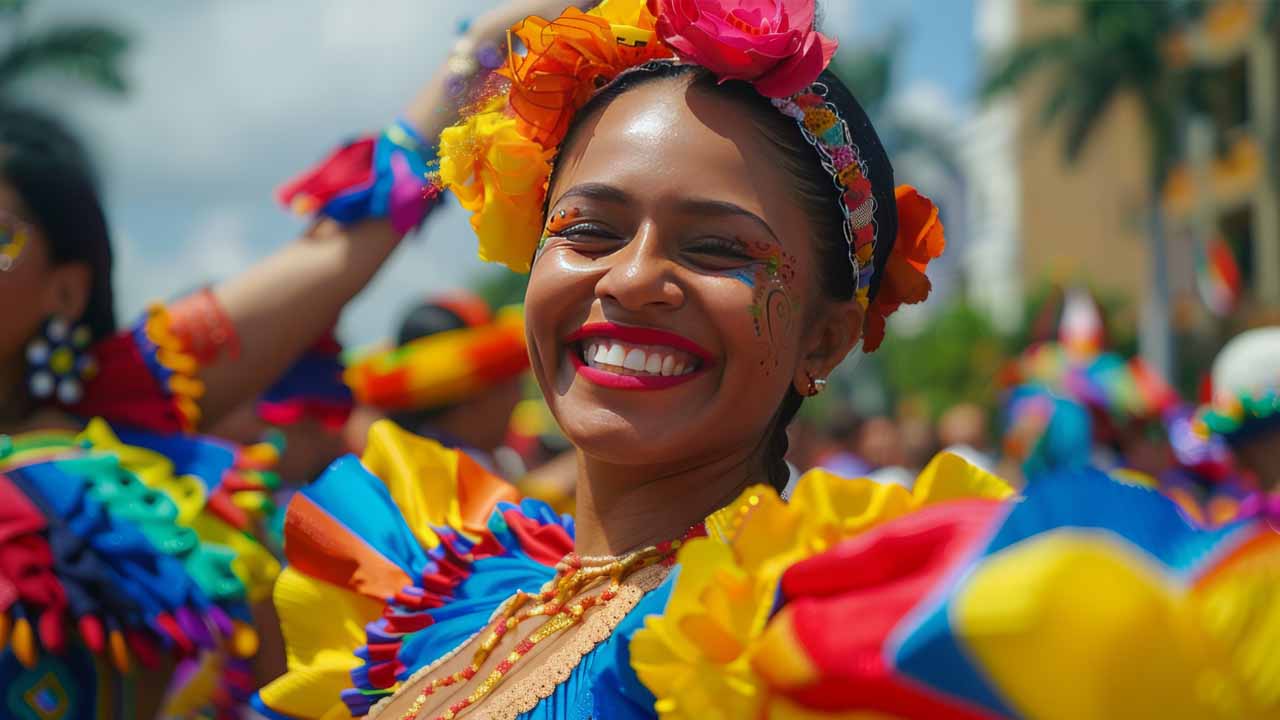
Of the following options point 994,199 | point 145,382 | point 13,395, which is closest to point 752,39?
point 145,382

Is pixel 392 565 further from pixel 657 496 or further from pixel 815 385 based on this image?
pixel 815 385

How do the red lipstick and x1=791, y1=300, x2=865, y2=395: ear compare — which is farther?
x1=791, y1=300, x2=865, y2=395: ear

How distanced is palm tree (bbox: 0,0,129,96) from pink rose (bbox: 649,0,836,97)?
1.96m

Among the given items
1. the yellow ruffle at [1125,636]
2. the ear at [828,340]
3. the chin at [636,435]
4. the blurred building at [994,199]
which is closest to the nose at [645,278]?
the chin at [636,435]

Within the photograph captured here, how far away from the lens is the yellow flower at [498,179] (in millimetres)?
2199

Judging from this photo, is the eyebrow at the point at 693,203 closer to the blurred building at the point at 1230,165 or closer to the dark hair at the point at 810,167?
the dark hair at the point at 810,167

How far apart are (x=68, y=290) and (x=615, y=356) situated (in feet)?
5.27

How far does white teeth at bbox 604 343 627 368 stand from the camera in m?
1.88

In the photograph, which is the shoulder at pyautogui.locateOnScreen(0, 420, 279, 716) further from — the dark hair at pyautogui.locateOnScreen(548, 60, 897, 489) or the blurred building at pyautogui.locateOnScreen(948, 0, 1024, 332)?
the blurred building at pyautogui.locateOnScreen(948, 0, 1024, 332)

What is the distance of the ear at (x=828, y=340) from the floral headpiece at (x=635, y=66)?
0.12 feet

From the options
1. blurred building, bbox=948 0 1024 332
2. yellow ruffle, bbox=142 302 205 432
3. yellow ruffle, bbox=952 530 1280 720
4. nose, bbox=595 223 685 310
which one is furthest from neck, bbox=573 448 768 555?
blurred building, bbox=948 0 1024 332

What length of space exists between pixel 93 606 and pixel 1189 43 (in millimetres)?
30269

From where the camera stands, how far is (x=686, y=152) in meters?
1.89

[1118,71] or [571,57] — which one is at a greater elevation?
[571,57]
